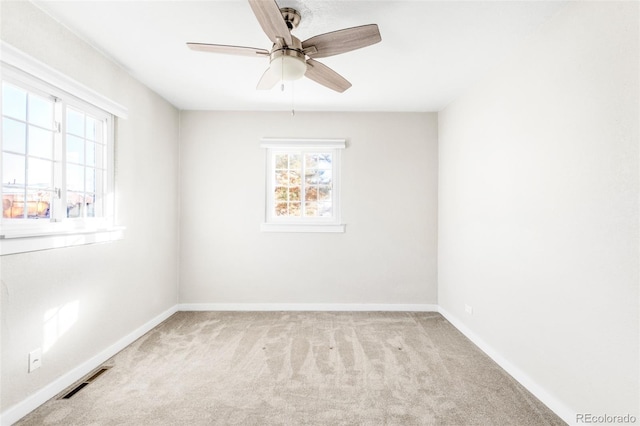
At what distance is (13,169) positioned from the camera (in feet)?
6.44

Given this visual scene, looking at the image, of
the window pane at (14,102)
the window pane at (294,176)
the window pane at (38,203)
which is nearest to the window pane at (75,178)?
the window pane at (38,203)

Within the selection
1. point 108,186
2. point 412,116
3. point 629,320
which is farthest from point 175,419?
point 412,116

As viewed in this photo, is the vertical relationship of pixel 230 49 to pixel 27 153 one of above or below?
above

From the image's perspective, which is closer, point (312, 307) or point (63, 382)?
point (63, 382)

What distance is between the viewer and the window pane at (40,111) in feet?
6.88

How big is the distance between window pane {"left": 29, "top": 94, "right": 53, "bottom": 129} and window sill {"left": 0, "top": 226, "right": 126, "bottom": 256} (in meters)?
0.75

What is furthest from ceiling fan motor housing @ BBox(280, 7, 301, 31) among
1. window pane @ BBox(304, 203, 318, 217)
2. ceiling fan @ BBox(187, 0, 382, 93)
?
window pane @ BBox(304, 203, 318, 217)

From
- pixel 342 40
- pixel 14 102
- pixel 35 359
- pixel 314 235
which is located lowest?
pixel 35 359

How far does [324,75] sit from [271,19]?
Answer: 2.46 ft

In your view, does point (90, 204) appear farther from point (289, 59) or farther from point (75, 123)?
point (289, 59)

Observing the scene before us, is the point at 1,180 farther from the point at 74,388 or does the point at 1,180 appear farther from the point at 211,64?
the point at 211,64

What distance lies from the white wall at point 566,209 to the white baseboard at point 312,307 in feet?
3.53

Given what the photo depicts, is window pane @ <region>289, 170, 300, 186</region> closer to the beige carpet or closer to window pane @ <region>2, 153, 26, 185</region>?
the beige carpet

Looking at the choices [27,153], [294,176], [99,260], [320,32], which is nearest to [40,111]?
[27,153]
